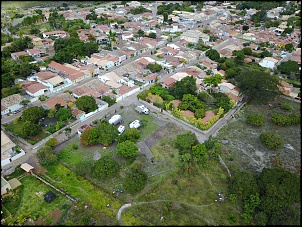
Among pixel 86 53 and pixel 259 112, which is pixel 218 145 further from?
pixel 86 53

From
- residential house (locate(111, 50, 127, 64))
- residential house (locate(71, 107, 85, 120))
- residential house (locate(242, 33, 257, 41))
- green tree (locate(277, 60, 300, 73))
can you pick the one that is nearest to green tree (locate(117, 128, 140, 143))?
residential house (locate(71, 107, 85, 120))

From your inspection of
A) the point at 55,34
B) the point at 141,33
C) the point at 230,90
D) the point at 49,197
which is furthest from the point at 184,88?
the point at 55,34

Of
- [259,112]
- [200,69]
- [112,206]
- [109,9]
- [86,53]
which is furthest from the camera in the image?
[109,9]

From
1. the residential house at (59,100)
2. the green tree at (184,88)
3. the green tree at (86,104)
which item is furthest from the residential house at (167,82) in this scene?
the residential house at (59,100)

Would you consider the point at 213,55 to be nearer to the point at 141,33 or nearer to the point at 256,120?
the point at 141,33

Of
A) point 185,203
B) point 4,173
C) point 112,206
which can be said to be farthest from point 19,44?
point 185,203

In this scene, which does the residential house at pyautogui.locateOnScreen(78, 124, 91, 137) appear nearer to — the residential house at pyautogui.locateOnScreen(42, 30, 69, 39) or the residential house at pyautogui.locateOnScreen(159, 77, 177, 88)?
the residential house at pyautogui.locateOnScreen(159, 77, 177, 88)
